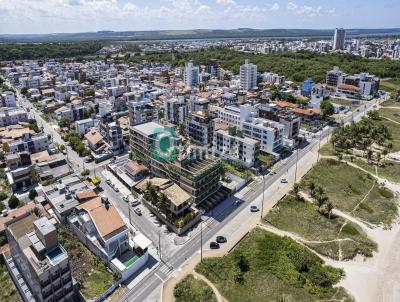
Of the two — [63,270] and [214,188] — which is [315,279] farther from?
[63,270]

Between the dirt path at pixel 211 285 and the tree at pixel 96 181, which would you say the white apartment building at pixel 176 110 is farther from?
the dirt path at pixel 211 285

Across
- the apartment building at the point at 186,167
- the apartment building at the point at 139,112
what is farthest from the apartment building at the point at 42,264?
the apartment building at the point at 139,112

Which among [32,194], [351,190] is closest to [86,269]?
[32,194]

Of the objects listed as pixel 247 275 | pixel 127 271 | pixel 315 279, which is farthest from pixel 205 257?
pixel 315 279

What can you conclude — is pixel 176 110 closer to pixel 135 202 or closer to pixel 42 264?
pixel 135 202

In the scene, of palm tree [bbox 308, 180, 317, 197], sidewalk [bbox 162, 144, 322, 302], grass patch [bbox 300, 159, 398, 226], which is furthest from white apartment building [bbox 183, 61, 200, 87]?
palm tree [bbox 308, 180, 317, 197]

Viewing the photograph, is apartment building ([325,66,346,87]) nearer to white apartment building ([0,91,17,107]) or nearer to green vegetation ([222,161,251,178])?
green vegetation ([222,161,251,178])
